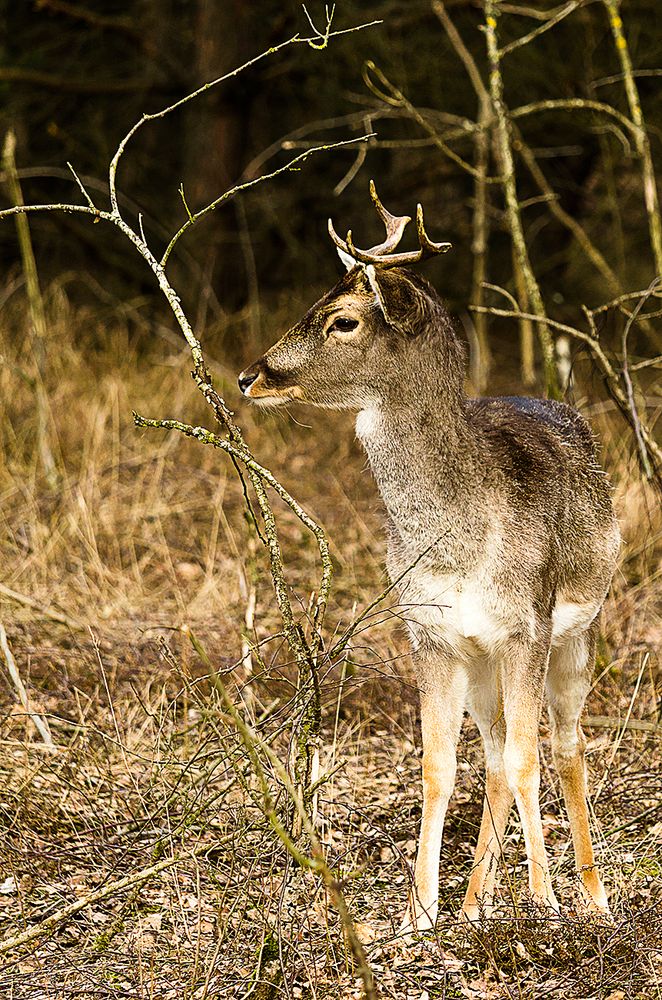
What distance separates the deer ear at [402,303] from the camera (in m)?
4.16

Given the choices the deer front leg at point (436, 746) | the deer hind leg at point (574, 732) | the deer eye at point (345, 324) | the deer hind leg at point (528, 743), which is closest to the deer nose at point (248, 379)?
the deer eye at point (345, 324)

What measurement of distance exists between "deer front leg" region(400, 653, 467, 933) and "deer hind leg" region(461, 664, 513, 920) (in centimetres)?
16

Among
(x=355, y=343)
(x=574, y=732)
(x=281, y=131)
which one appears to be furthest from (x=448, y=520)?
(x=281, y=131)

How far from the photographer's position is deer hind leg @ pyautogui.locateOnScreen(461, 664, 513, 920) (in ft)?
14.2

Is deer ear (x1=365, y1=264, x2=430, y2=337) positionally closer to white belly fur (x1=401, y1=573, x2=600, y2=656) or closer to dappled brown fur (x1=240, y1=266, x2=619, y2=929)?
dappled brown fur (x1=240, y1=266, x2=619, y2=929)

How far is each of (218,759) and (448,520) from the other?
3.33 ft

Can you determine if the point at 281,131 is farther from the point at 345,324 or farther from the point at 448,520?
the point at 448,520

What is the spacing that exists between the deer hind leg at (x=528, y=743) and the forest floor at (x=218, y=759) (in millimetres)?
141

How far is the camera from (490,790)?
4.56 metres

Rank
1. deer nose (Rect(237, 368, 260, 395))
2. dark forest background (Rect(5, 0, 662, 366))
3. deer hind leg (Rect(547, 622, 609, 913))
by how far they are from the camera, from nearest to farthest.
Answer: deer nose (Rect(237, 368, 260, 395)) → deer hind leg (Rect(547, 622, 609, 913)) → dark forest background (Rect(5, 0, 662, 366))

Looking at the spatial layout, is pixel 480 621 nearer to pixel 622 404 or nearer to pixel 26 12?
pixel 622 404

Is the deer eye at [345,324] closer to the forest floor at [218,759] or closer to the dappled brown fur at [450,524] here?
the dappled brown fur at [450,524]

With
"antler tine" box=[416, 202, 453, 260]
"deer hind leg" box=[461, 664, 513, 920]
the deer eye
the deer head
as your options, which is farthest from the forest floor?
"antler tine" box=[416, 202, 453, 260]

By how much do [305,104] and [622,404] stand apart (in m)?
8.34
